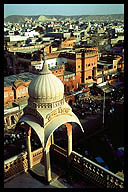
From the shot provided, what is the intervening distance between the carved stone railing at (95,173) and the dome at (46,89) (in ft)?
12.4

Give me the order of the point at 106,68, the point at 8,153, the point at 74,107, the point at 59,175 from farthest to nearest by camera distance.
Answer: the point at 106,68, the point at 74,107, the point at 8,153, the point at 59,175

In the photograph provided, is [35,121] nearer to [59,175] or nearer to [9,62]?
[59,175]

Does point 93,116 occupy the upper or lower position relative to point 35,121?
lower

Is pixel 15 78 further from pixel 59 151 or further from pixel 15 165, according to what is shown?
pixel 15 165

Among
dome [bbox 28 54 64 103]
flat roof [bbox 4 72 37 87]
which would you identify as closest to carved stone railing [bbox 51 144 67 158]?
dome [bbox 28 54 64 103]

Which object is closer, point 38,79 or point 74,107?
point 38,79

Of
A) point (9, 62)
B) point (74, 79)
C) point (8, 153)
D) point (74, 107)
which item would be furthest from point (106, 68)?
point (8, 153)

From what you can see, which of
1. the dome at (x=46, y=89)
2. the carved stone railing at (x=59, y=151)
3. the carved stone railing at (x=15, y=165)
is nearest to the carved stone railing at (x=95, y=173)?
the carved stone railing at (x=59, y=151)

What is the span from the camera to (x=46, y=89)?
36.8 feet

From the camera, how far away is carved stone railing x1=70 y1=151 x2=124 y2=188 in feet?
33.7

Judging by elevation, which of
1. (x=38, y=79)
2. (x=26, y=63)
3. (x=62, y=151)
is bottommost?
(x=62, y=151)

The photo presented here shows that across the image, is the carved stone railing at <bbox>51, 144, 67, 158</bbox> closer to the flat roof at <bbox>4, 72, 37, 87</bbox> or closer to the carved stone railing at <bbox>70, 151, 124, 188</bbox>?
the carved stone railing at <bbox>70, 151, 124, 188</bbox>
